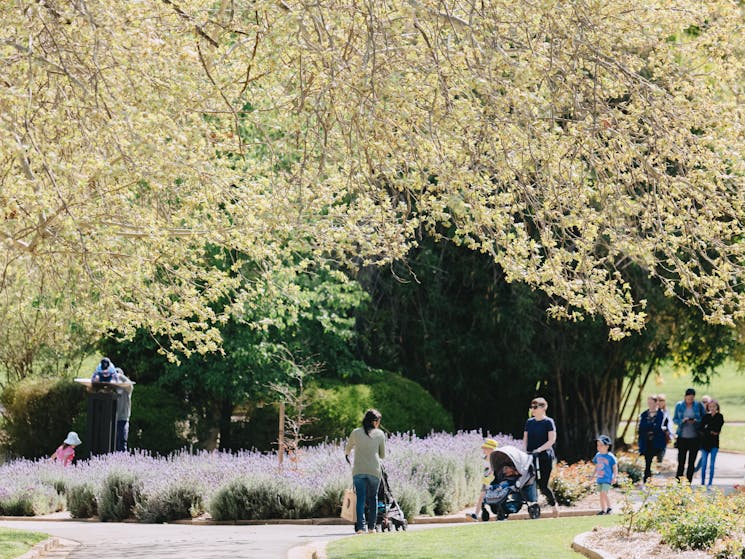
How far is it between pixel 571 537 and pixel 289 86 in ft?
21.4

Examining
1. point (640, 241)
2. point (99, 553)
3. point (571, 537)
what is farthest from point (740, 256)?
point (99, 553)

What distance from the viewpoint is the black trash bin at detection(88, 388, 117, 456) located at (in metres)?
23.5

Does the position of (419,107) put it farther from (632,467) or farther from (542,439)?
(632,467)

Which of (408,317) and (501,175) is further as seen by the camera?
(408,317)

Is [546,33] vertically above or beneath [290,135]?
above

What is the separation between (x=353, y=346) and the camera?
27812mm

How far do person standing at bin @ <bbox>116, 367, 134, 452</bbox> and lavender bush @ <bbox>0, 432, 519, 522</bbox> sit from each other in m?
1.79

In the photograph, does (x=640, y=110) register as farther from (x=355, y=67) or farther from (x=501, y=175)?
(x=355, y=67)

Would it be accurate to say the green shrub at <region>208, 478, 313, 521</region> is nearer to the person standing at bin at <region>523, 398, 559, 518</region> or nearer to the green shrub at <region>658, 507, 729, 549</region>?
the person standing at bin at <region>523, 398, 559, 518</region>

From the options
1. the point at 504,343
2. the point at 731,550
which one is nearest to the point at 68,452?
the point at 504,343

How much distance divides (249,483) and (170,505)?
4.61ft

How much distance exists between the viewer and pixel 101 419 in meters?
23.7

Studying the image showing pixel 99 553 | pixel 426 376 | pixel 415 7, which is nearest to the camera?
pixel 415 7

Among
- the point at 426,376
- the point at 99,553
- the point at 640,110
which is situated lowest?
the point at 99,553
